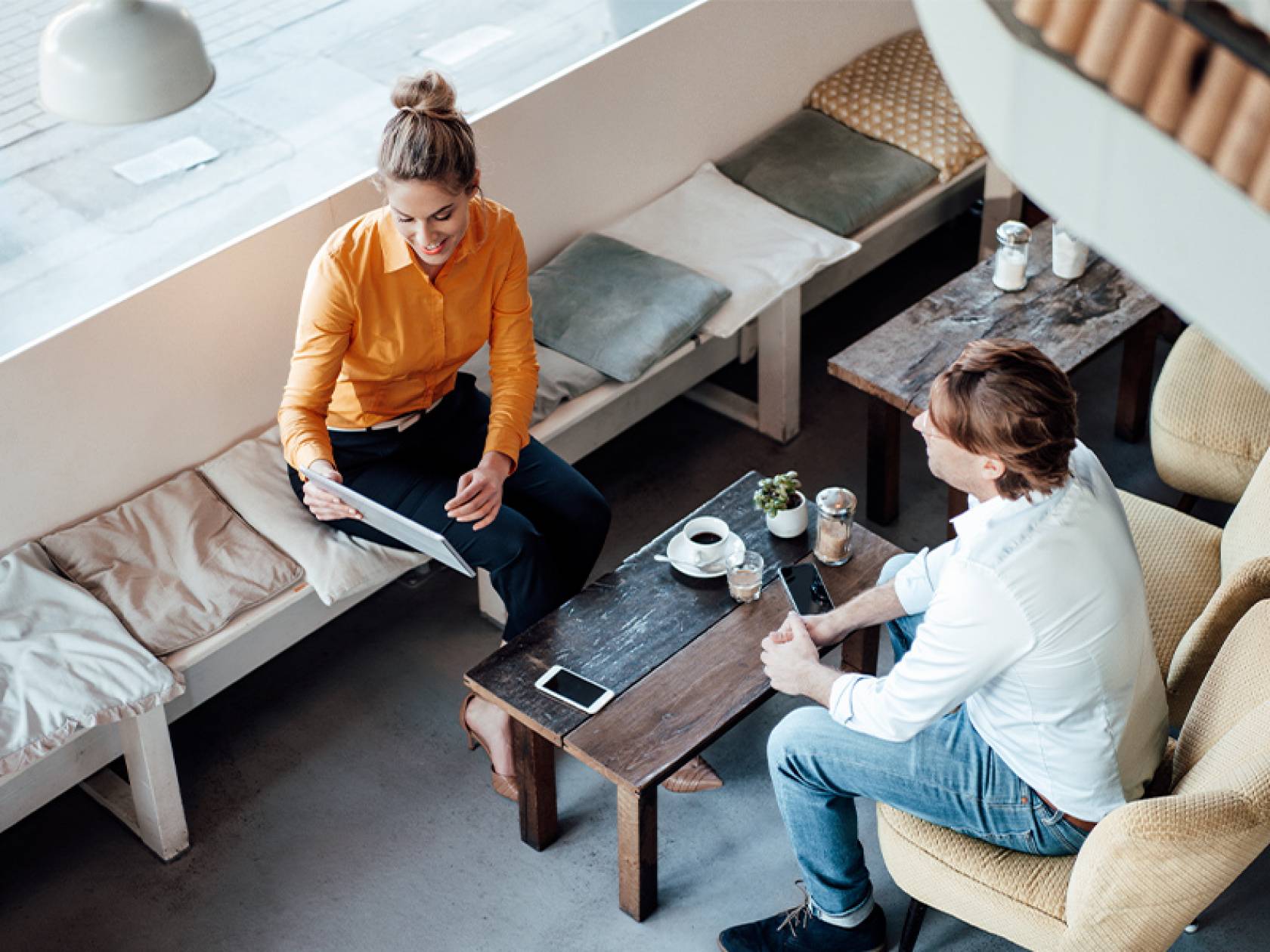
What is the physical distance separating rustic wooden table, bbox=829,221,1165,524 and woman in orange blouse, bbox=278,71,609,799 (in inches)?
31.9

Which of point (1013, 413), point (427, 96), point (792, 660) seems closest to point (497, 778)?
point (792, 660)

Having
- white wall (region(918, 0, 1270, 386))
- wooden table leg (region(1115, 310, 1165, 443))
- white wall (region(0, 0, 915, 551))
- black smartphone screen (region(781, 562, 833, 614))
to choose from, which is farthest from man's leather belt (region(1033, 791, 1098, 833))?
white wall (region(0, 0, 915, 551))

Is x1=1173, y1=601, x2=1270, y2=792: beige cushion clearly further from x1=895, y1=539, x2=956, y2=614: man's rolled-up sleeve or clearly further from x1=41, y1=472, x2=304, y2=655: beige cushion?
x1=41, y1=472, x2=304, y2=655: beige cushion

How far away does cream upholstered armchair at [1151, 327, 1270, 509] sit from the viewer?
3.16m

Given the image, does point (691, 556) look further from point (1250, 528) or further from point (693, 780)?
point (1250, 528)

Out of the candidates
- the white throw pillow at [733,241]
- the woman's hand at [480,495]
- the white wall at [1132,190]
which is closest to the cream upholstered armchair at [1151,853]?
the woman's hand at [480,495]

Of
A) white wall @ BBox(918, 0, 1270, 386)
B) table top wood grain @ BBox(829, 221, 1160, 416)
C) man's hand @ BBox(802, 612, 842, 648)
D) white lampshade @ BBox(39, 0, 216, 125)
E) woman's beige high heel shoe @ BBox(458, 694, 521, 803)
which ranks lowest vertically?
woman's beige high heel shoe @ BBox(458, 694, 521, 803)

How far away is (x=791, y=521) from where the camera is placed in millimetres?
2982

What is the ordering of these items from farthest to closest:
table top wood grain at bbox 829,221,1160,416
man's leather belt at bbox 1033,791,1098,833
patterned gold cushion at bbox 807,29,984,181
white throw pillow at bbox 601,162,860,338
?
patterned gold cushion at bbox 807,29,984,181, white throw pillow at bbox 601,162,860,338, table top wood grain at bbox 829,221,1160,416, man's leather belt at bbox 1033,791,1098,833

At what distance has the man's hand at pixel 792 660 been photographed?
246cm

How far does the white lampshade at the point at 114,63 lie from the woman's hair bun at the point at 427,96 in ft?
1.28

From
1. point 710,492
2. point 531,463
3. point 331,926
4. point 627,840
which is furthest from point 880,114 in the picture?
point 331,926

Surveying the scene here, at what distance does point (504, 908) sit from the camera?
9.40 feet

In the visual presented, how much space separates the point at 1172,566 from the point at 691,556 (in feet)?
3.09
